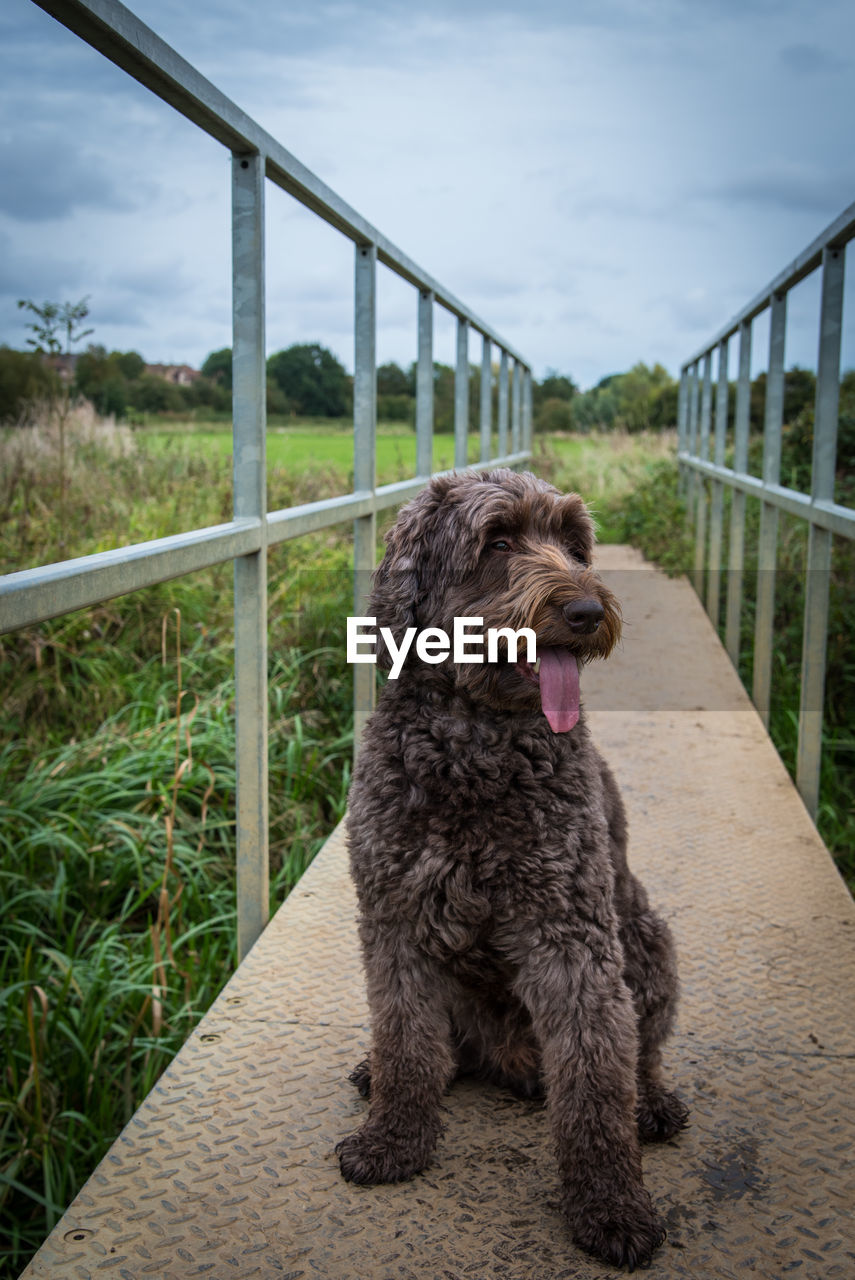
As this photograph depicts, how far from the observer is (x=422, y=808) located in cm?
197

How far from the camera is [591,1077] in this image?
185cm

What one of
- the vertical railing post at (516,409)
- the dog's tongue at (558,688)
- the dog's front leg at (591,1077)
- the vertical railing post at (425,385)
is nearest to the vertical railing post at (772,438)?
the vertical railing post at (425,385)

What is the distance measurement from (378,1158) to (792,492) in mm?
3070

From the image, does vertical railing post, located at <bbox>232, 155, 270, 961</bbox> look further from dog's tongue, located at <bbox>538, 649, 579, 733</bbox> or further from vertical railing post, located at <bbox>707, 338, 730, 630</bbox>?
vertical railing post, located at <bbox>707, 338, 730, 630</bbox>

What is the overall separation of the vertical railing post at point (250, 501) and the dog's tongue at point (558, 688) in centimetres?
90

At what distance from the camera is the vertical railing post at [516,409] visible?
10.1 m

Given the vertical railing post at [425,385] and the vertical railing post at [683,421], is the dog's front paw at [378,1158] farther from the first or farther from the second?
the vertical railing post at [683,421]

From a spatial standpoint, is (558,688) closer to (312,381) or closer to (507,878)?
(507,878)

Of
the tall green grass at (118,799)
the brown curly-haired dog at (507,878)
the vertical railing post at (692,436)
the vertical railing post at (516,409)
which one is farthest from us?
the vertical railing post at (516,409)

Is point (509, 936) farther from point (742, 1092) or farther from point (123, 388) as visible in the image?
point (123, 388)

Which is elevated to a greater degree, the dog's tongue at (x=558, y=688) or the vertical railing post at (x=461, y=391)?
the vertical railing post at (x=461, y=391)

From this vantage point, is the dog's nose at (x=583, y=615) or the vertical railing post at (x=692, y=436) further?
the vertical railing post at (x=692, y=436)

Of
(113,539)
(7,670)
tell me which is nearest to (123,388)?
(113,539)

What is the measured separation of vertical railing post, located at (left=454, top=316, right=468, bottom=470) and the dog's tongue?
13.2 feet
